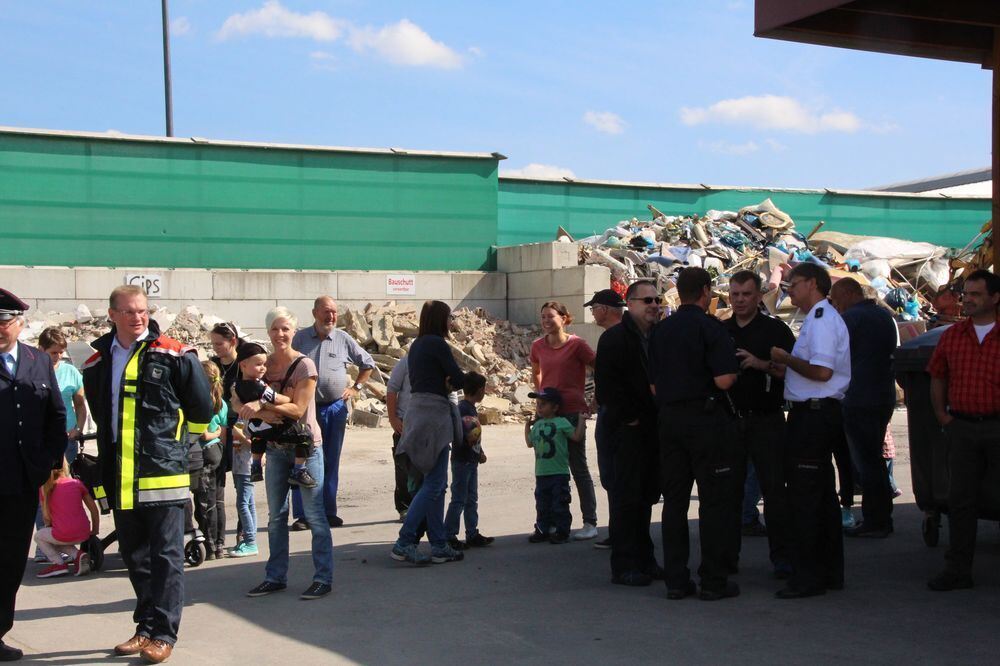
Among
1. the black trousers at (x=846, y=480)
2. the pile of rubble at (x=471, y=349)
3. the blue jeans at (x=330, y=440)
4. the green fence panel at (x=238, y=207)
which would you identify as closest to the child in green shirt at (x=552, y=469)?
the blue jeans at (x=330, y=440)

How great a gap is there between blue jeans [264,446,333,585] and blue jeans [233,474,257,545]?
1.52 m

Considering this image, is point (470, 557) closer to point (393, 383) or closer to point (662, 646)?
point (393, 383)

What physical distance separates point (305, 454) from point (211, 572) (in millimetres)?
1550

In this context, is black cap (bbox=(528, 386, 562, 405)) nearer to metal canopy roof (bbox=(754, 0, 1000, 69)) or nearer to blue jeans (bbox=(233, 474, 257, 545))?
blue jeans (bbox=(233, 474, 257, 545))

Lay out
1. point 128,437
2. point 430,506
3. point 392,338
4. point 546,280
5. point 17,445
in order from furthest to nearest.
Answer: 1. point 546,280
2. point 392,338
3. point 430,506
4. point 17,445
5. point 128,437

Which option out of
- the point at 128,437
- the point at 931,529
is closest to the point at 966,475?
→ the point at 931,529

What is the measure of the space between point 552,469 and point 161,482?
366 centimetres

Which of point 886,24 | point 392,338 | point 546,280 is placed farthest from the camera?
point 546,280

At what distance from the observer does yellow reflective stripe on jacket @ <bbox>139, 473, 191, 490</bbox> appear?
580 cm

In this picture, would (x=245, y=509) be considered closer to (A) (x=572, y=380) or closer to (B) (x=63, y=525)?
(B) (x=63, y=525)

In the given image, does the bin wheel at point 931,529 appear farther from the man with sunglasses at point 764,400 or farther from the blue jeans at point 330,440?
the blue jeans at point 330,440

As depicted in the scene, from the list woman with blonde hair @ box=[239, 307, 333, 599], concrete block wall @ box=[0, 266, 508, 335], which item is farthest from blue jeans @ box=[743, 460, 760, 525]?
concrete block wall @ box=[0, 266, 508, 335]

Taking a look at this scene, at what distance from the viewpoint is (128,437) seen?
584cm

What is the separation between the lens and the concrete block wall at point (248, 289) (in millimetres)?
20547
